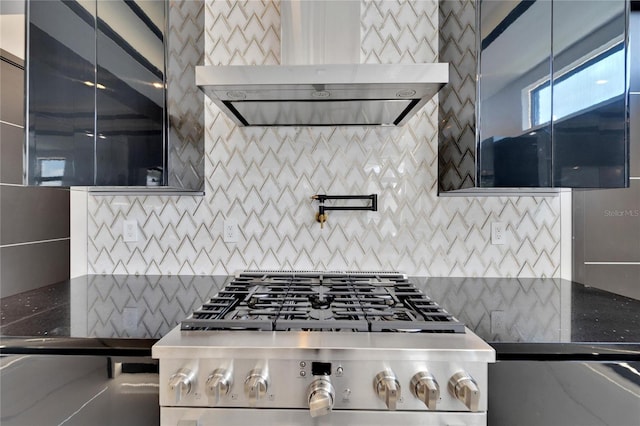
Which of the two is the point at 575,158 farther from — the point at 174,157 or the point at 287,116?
the point at 174,157

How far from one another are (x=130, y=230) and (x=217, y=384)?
1.20m

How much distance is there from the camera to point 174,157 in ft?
5.10

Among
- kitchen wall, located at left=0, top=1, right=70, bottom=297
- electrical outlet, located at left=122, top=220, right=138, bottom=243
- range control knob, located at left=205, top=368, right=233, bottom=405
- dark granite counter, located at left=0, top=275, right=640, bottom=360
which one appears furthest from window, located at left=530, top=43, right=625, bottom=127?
kitchen wall, located at left=0, top=1, right=70, bottom=297

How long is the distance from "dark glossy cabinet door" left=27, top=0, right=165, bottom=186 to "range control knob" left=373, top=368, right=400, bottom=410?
1127 millimetres

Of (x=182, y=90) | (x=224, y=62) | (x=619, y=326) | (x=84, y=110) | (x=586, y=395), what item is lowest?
(x=586, y=395)

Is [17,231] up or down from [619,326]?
up

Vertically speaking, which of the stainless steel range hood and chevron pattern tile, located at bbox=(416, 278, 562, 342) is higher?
the stainless steel range hood

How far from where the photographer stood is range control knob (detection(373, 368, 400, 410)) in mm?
858

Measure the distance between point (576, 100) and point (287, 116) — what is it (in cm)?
114

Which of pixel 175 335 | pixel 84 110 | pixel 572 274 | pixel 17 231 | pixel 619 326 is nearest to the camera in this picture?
pixel 175 335

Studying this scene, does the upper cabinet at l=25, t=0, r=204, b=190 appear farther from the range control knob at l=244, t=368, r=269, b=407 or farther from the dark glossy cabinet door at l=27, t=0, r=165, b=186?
the range control knob at l=244, t=368, r=269, b=407

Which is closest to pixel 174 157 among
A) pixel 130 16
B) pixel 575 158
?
pixel 130 16

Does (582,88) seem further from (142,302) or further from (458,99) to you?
(142,302)

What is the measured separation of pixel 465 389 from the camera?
2.85 feet
